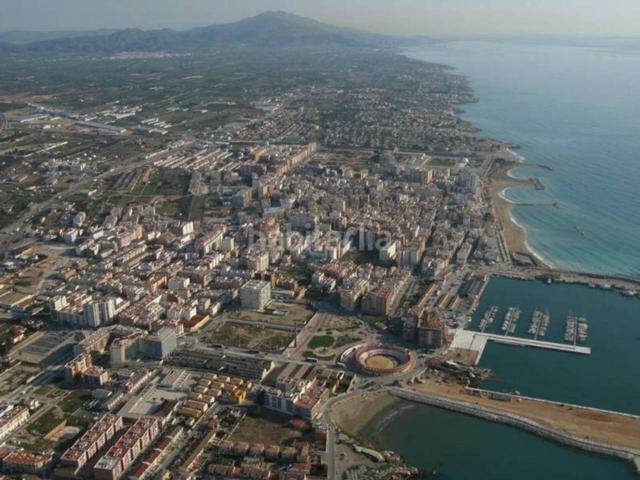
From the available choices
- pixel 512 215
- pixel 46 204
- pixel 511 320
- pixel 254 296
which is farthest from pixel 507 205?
pixel 46 204

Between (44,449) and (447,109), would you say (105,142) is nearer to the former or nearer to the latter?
(447,109)

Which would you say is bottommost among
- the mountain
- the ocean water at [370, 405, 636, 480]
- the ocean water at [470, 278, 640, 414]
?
the ocean water at [370, 405, 636, 480]

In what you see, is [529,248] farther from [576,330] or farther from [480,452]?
[480,452]

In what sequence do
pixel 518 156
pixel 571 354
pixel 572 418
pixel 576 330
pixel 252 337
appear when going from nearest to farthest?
pixel 572 418 → pixel 571 354 → pixel 252 337 → pixel 576 330 → pixel 518 156

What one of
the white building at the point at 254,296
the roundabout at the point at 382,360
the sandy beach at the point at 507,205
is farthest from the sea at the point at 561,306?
the white building at the point at 254,296

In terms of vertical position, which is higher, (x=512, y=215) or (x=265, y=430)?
(x=512, y=215)

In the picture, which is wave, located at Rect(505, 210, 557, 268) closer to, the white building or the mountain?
the white building

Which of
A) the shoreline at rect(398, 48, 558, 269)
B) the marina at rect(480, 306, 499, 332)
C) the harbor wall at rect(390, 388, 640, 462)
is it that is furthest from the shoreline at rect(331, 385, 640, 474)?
the shoreline at rect(398, 48, 558, 269)
